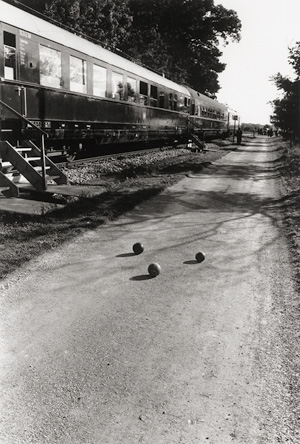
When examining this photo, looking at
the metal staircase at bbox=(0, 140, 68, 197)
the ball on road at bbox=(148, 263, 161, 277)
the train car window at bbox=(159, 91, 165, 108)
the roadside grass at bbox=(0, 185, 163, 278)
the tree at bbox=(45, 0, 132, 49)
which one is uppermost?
the tree at bbox=(45, 0, 132, 49)

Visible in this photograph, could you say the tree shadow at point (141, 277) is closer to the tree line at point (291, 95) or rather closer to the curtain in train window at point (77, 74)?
the curtain in train window at point (77, 74)

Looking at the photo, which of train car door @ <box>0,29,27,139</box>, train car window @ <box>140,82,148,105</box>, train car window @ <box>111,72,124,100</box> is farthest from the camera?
train car window @ <box>140,82,148,105</box>

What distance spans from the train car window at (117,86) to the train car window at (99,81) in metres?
0.62

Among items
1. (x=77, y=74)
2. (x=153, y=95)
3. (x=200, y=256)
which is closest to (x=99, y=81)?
(x=77, y=74)

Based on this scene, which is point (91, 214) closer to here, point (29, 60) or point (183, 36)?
point (29, 60)

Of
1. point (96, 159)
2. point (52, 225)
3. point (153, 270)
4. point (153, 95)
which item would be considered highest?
point (153, 95)

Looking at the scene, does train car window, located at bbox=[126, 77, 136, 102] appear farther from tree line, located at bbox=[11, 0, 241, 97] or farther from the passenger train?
tree line, located at bbox=[11, 0, 241, 97]

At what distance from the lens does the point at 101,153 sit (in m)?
17.0

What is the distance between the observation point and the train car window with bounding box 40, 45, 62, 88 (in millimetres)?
10453

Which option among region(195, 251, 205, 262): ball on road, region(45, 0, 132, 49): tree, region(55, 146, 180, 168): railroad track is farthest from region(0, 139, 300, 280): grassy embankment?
region(45, 0, 132, 49): tree

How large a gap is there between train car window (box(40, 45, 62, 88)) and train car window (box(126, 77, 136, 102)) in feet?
15.4

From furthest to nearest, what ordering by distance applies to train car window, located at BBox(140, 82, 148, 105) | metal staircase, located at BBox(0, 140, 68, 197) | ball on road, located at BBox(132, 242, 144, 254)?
train car window, located at BBox(140, 82, 148, 105) < metal staircase, located at BBox(0, 140, 68, 197) < ball on road, located at BBox(132, 242, 144, 254)

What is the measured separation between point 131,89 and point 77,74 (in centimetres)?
424

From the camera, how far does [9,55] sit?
944cm
